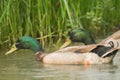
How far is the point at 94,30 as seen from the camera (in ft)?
41.8

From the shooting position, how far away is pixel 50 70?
8.89 meters

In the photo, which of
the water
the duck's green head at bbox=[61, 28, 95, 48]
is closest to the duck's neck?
the water

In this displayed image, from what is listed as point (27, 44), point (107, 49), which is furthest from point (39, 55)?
point (107, 49)

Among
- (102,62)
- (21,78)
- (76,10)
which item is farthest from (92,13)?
(21,78)

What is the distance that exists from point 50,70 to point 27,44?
1684mm

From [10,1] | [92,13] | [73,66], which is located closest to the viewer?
[73,66]

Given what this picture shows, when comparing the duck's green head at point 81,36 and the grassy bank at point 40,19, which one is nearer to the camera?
the duck's green head at point 81,36

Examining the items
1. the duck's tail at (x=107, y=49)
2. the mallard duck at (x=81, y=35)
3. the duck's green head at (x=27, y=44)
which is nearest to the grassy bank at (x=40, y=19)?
the mallard duck at (x=81, y=35)

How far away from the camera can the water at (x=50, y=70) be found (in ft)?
26.6

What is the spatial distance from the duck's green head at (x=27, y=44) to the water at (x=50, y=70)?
0.71 ft

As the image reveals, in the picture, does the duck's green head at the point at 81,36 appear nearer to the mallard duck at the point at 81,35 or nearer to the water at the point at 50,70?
the mallard duck at the point at 81,35

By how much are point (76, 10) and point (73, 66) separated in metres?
1.91

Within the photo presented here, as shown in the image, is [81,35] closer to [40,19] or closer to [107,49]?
[40,19]

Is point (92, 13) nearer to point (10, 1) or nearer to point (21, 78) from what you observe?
point (10, 1)
